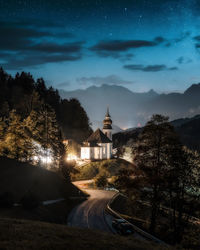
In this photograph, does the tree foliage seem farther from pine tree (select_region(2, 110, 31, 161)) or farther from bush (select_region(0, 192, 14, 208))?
pine tree (select_region(2, 110, 31, 161))

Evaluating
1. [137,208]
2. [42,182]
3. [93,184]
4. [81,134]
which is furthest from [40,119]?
[81,134]

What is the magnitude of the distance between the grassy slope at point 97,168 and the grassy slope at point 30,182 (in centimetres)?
1893

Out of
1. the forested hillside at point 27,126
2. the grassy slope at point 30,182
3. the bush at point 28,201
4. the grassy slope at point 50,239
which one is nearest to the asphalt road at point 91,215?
the grassy slope at point 30,182

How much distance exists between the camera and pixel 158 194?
21.5 m

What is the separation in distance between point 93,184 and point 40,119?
2154 centimetres

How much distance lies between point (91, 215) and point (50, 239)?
1911cm

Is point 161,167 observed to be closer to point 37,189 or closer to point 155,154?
point 155,154

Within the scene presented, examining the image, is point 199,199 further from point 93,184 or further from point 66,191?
point 93,184

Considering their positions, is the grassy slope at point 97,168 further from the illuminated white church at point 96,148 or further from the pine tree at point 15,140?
the pine tree at point 15,140

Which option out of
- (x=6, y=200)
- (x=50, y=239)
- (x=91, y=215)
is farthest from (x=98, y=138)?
(x=50, y=239)

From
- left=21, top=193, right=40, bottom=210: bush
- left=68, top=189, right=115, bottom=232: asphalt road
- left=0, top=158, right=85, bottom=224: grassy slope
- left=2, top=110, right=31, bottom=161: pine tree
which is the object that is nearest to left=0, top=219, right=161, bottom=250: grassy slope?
left=0, top=158, right=85, bottom=224: grassy slope

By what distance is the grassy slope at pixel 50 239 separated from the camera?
44.0 feet

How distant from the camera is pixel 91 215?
109 feet

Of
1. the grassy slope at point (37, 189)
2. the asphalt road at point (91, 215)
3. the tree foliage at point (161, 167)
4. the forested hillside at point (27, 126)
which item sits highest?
the forested hillside at point (27, 126)
